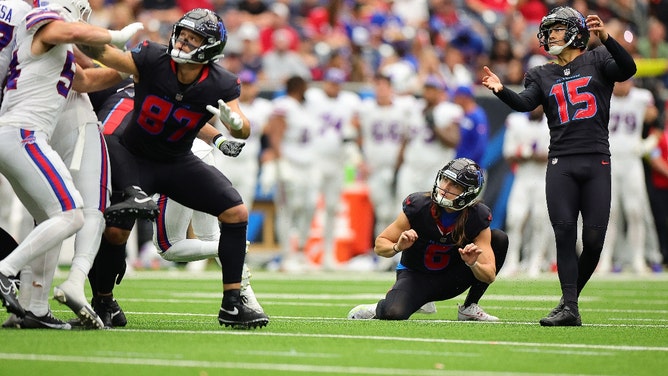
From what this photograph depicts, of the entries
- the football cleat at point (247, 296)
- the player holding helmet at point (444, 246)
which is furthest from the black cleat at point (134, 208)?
the player holding helmet at point (444, 246)

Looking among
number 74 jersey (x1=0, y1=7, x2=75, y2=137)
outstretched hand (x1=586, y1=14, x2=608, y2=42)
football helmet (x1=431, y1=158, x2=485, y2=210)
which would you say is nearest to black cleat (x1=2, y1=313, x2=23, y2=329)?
number 74 jersey (x1=0, y1=7, x2=75, y2=137)

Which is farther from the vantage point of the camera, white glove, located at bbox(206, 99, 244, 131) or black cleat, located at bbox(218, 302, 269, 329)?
black cleat, located at bbox(218, 302, 269, 329)

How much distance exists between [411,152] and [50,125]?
804 cm

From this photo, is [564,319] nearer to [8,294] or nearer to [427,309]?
[427,309]

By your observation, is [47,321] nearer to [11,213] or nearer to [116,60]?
[116,60]

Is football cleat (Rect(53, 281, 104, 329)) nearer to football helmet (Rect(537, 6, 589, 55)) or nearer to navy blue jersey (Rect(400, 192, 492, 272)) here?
navy blue jersey (Rect(400, 192, 492, 272))

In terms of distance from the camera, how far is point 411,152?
14.4 meters

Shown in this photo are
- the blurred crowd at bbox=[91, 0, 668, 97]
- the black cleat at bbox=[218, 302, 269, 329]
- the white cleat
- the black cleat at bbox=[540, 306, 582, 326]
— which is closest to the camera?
the black cleat at bbox=[218, 302, 269, 329]

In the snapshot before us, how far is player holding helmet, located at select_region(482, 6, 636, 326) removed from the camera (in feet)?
25.4

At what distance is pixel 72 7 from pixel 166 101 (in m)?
0.81

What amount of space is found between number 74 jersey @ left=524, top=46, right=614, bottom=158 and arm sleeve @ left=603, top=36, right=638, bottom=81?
6 cm

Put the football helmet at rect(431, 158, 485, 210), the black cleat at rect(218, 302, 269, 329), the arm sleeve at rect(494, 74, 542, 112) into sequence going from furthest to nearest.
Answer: the arm sleeve at rect(494, 74, 542, 112) < the football helmet at rect(431, 158, 485, 210) < the black cleat at rect(218, 302, 269, 329)

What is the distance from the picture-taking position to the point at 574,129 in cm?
786

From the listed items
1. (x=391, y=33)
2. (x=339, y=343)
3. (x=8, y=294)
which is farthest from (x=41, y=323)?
(x=391, y=33)
